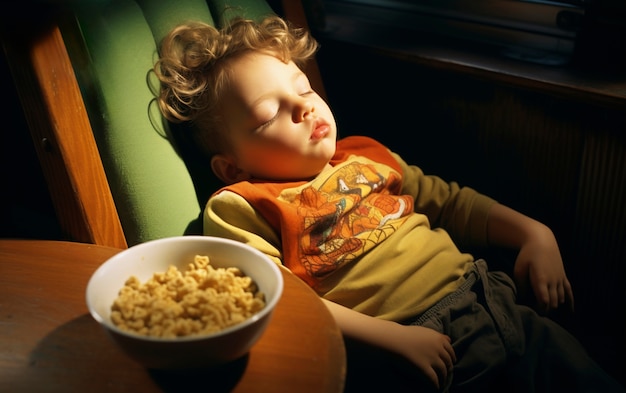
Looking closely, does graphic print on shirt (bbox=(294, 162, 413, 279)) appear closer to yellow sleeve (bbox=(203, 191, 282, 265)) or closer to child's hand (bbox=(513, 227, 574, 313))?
yellow sleeve (bbox=(203, 191, 282, 265))

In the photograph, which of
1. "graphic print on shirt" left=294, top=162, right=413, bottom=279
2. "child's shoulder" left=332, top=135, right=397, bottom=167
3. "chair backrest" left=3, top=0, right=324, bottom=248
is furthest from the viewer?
"child's shoulder" left=332, top=135, right=397, bottom=167

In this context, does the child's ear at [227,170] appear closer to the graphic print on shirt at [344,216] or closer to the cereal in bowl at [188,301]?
the graphic print on shirt at [344,216]

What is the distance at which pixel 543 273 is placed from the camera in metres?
1.28

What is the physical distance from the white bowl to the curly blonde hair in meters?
0.40

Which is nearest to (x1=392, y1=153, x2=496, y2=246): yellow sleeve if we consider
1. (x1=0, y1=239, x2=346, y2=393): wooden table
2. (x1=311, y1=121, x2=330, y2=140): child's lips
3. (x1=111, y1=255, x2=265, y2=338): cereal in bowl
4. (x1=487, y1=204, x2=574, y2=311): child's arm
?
(x1=487, y1=204, x2=574, y2=311): child's arm

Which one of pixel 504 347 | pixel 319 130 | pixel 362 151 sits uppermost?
pixel 319 130

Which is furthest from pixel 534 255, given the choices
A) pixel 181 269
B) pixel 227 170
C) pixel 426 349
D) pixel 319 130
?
pixel 181 269

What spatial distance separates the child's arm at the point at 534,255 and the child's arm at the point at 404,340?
28cm

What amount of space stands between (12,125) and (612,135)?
139 centimetres

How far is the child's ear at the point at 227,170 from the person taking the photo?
129 cm

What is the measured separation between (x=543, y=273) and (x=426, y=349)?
329 millimetres

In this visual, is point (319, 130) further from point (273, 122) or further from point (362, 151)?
point (362, 151)

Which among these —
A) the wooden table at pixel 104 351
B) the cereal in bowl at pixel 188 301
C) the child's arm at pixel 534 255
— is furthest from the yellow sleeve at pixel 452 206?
the cereal in bowl at pixel 188 301

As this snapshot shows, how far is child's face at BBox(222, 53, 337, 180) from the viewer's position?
4.00 ft
